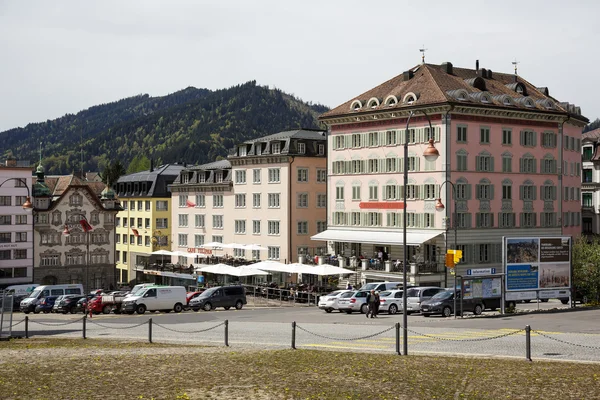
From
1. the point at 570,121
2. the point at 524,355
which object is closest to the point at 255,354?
the point at 524,355

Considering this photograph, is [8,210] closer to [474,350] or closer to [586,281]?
[586,281]

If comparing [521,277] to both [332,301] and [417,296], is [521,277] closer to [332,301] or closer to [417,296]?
[417,296]

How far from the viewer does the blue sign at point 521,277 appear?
171 feet

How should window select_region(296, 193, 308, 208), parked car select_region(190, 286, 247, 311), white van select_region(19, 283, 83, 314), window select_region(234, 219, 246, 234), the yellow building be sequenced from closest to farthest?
1. parked car select_region(190, 286, 247, 311)
2. white van select_region(19, 283, 83, 314)
3. window select_region(296, 193, 308, 208)
4. window select_region(234, 219, 246, 234)
5. the yellow building

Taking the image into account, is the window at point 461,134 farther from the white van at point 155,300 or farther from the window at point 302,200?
the white van at point 155,300

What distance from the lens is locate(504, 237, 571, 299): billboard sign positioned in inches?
2057

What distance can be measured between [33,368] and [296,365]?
7321mm

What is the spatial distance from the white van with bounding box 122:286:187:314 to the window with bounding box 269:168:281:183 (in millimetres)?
33231

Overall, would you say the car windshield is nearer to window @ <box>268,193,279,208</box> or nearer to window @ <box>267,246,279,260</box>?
window @ <box>267,246,279,260</box>

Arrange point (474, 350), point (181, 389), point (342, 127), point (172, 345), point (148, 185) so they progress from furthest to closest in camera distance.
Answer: point (148, 185) < point (342, 127) < point (172, 345) < point (474, 350) < point (181, 389)

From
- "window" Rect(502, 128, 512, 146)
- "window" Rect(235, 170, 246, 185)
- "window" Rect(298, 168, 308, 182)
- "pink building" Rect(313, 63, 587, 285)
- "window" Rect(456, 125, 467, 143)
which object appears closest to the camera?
"pink building" Rect(313, 63, 587, 285)

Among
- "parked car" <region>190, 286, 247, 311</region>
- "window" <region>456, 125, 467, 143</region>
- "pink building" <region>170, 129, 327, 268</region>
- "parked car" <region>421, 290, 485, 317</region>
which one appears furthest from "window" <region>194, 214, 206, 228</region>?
"parked car" <region>421, 290, 485, 317</region>

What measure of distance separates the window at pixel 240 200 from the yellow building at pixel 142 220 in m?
21.8

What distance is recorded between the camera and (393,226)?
7981 centimetres
